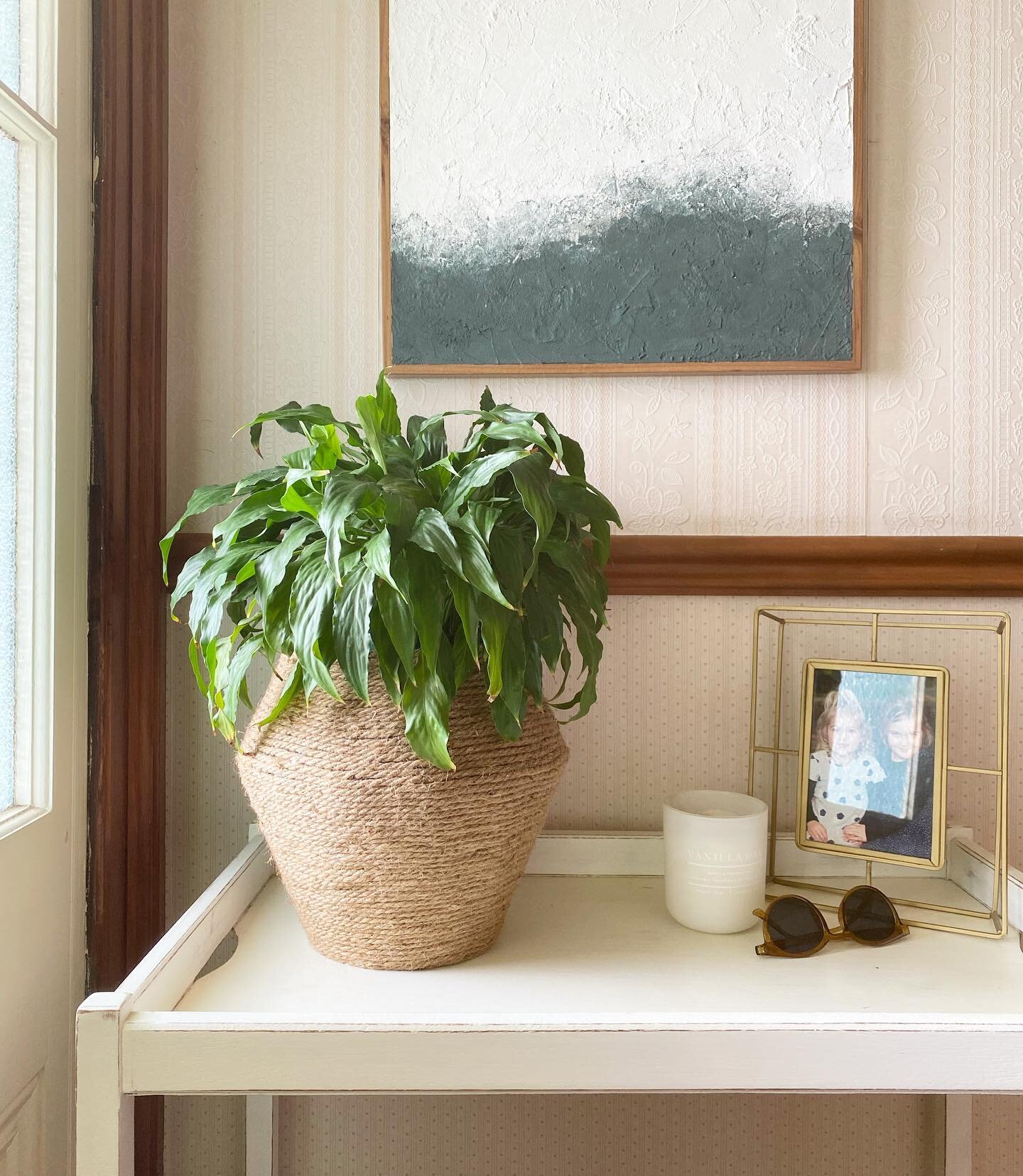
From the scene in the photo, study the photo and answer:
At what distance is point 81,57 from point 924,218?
3.36ft

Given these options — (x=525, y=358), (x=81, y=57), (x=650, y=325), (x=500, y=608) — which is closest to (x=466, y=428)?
(x=525, y=358)

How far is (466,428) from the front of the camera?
3.46 feet

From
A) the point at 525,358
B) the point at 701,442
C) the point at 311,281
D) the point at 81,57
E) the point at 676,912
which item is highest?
the point at 81,57

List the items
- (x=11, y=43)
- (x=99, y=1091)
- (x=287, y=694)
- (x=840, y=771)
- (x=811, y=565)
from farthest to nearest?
(x=811, y=565)
(x=840, y=771)
(x=11, y=43)
(x=287, y=694)
(x=99, y=1091)

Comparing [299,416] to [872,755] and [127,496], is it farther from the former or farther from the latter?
[872,755]

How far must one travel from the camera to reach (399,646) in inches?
25.3

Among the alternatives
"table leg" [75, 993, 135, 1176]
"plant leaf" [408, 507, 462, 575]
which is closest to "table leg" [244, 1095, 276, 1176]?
"table leg" [75, 993, 135, 1176]

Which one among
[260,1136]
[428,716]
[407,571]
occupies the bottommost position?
[260,1136]

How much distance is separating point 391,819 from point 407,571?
8.3 inches

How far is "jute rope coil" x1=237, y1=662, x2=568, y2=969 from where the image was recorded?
688 mm

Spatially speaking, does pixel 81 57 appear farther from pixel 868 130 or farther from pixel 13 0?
pixel 868 130

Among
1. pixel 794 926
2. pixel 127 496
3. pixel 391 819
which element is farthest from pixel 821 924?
pixel 127 496

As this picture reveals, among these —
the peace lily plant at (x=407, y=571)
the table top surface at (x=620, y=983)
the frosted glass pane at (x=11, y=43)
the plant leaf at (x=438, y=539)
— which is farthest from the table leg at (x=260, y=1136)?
the frosted glass pane at (x=11, y=43)

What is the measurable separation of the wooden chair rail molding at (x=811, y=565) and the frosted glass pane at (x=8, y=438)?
9.6 inches
